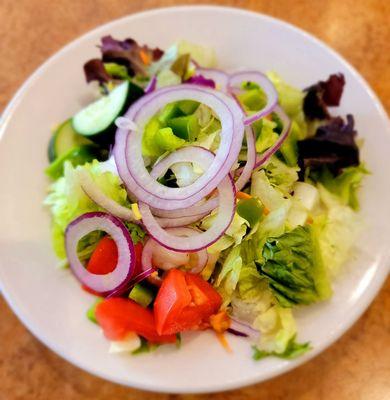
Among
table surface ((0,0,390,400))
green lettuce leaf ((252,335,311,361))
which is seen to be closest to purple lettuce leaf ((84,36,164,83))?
table surface ((0,0,390,400))

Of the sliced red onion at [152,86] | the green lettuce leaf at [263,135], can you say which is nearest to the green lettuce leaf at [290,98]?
the green lettuce leaf at [263,135]

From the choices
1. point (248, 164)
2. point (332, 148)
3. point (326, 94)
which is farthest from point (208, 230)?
point (326, 94)

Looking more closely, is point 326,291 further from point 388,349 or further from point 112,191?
point 112,191

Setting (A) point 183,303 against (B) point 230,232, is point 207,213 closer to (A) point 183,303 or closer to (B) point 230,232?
(B) point 230,232

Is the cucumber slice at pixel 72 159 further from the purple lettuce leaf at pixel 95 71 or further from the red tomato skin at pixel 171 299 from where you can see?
the red tomato skin at pixel 171 299

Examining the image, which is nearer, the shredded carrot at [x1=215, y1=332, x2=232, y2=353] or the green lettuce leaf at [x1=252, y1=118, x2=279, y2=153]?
the shredded carrot at [x1=215, y1=332, x2=232, y2=353]

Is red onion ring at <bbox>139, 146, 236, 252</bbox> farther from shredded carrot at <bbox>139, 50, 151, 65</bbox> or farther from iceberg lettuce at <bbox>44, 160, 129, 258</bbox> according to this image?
shredded carrot at <bbox>139, 50, 151, 65</bbox>

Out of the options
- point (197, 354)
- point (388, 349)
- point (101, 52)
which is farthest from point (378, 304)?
point (101, 52)
